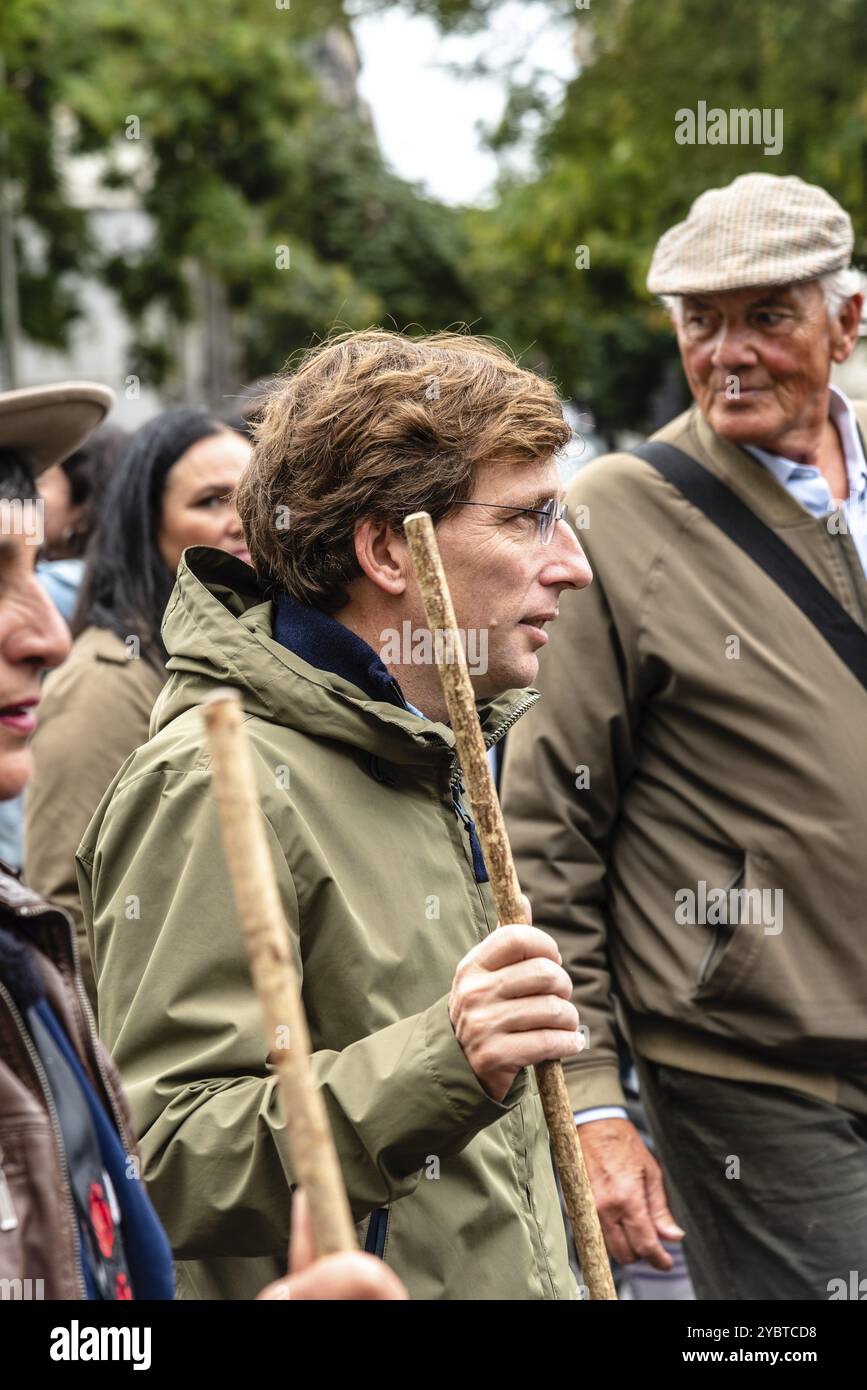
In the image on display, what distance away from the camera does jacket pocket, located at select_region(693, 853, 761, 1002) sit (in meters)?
3.39

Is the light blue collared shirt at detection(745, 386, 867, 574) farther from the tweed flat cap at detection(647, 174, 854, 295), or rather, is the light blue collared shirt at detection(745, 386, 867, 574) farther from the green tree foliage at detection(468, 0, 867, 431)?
the green tree foliage at detection(468, 0, 867, 431)

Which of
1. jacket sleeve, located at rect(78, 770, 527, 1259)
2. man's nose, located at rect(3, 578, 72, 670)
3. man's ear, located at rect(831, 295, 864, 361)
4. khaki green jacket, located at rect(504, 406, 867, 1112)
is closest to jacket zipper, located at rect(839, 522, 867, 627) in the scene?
khaki green jacket, located at rect(504, 406, 867, 1112)

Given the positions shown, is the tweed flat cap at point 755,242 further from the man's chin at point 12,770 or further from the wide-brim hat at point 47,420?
the man's chin at point 12,770

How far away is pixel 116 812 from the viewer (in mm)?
2336

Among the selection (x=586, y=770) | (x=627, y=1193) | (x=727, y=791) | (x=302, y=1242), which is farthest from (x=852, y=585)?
(x=302, y=1242)

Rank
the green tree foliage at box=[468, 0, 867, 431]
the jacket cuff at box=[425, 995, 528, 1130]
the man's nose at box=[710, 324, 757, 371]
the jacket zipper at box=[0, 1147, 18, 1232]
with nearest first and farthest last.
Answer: the jacket zipper at box=[0, 1147, 18, 1232]
the jacket cuff at box=[425, 995, 528, 1130]
the man's nose at box=[710, 324, 757, 371]
the green tree foliage at box=[468, 0, 867, 431]

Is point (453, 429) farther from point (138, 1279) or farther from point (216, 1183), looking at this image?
point (138, 1279)

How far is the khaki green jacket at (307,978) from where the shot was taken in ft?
7.06

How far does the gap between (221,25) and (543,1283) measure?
51.3 feet

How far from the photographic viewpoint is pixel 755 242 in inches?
149

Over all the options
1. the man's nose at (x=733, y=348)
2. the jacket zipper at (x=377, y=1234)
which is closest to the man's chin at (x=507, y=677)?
the jacket zipper at (x=377, y=1234)

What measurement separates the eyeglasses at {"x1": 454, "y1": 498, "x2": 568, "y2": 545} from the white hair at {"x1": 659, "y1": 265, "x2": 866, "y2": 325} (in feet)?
4.67

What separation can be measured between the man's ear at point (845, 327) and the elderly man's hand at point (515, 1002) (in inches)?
89.5
